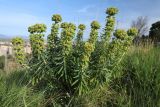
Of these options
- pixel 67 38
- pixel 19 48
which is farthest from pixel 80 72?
pixel 19 48

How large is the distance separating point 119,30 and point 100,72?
79 centimetres

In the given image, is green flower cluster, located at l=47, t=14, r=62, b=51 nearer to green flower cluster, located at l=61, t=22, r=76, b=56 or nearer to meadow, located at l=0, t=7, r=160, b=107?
meadow, located at l=0, t=7, r=160, b=107

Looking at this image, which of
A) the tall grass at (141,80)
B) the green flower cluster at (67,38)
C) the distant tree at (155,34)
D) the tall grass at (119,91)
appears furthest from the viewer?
the distant tree at (155,34)

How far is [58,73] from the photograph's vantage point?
727 centimetres

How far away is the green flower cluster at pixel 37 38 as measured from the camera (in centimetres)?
739

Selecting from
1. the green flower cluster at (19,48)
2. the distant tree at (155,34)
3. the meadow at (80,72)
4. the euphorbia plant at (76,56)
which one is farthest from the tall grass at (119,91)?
the distant tree at (155,34)

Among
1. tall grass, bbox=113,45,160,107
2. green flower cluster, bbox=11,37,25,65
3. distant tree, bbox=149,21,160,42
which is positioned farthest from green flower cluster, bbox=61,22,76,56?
distant tree, bbox=149,21,160,42

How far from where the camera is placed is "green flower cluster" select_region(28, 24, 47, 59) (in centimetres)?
739

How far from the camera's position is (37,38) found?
7418mm

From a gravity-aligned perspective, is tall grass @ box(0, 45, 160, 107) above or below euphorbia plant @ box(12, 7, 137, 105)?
below

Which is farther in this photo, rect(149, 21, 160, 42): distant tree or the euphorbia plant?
rect(149, 21, 160, 42): distant tree

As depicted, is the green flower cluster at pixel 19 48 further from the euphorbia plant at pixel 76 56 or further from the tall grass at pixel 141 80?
the tall grass at pixel 141 80

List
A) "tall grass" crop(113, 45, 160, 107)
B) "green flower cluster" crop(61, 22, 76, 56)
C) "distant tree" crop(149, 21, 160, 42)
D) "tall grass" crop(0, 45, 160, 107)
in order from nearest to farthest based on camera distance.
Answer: "tall grass" crop(0, 45, 160, 107) < "green flower cluster" crop(61, 22, 76, 56) < "tall grass" crop(113, 45, 160, 107) < "distant tree" crop(149, 21, 160, 42)

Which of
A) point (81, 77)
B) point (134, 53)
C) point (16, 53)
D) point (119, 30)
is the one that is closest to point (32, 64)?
point (16, 53)
